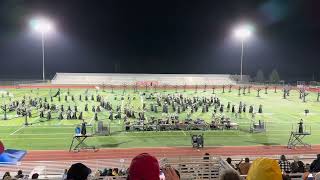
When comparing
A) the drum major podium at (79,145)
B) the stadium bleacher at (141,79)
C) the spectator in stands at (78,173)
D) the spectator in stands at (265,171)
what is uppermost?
the stadium bleacher at (141,79)

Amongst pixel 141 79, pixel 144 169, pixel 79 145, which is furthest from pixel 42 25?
pixel 144 169

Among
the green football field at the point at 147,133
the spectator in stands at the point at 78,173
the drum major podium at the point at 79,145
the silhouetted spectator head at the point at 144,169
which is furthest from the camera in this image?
the green football field at the point at 147,133

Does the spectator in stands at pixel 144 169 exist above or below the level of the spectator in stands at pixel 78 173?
above

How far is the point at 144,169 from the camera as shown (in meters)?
3.45

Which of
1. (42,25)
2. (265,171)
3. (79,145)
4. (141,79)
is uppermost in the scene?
(42,25)

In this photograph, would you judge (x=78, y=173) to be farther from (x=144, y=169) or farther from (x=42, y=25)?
(x=42, y=25)

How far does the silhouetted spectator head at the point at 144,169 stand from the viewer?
3445 mm

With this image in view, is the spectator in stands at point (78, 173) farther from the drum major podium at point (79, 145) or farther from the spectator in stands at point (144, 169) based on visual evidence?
the drum major podium at point (79, 145)

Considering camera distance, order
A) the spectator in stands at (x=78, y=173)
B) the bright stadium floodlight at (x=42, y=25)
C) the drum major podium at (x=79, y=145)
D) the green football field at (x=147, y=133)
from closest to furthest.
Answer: the spectator in stands at (x=78, y=173), the drum major podium at (x=79, y=145), the green football field at (x=147, y=133), the bright stadium floodlight at (x=42, y=25)

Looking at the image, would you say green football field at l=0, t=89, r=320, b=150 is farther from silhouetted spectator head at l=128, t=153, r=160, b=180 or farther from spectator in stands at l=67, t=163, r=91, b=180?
silhouetted spectator head at l=128, t=153, r=160, b=180

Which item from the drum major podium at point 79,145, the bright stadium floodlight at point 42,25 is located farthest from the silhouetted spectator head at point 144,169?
the bright stadium floodlight at point 42,25

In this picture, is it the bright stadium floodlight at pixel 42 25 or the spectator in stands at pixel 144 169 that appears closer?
the spectator in stands at pixel 144 169

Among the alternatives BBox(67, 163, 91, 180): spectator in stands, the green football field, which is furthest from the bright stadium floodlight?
BBox(67, 163, 91, 180): spectator in stands

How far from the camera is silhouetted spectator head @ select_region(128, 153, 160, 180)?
3.45 m
